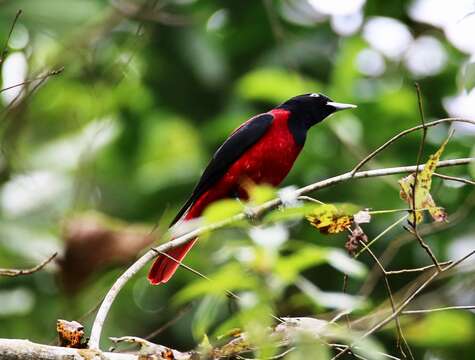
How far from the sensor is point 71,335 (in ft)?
8.43

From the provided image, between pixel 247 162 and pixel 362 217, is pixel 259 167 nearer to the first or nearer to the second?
pixel 247 162

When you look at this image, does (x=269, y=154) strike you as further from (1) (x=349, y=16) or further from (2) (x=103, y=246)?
(1) (x=349, y=16)

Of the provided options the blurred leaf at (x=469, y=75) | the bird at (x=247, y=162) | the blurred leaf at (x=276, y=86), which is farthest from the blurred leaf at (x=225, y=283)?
the blurred leaf at (x=276, y=86)

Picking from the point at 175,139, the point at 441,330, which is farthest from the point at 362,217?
the point at 175,139

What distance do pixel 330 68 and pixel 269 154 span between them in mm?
3399

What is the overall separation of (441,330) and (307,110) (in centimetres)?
130

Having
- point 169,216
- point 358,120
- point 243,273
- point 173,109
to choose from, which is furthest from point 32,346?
point 173,109

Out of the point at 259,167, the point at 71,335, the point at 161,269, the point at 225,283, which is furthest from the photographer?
the point at 259,167

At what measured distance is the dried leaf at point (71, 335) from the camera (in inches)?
101

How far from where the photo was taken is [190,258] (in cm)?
550

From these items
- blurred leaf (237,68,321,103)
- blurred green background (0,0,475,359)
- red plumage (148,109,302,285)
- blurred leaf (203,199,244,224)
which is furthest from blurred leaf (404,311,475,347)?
blurred leaf (203,199,244,224)

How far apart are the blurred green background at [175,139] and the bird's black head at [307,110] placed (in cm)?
40

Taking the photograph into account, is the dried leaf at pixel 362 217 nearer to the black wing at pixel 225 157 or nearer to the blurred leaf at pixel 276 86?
the black wing at pixel 225 157

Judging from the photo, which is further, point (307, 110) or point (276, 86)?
point (276, 86)
